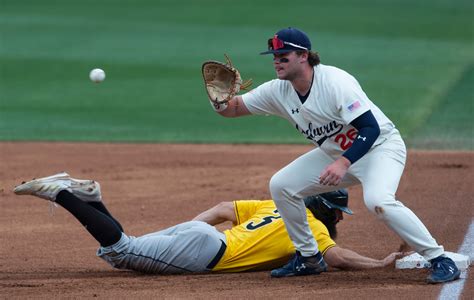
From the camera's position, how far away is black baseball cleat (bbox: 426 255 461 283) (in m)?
6.17

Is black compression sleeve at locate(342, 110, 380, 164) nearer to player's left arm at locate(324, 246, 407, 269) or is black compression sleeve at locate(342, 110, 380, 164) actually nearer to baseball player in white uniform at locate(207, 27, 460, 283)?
baseball player in white uniform at locate(207, 27, 460, 283)

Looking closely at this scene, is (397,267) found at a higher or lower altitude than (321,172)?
lower

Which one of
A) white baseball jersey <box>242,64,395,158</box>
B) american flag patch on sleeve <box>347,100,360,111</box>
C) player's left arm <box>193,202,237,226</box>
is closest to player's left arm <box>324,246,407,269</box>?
white baseball jersey <box>242,64,395,158</box>

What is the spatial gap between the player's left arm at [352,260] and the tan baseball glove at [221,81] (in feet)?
4.39

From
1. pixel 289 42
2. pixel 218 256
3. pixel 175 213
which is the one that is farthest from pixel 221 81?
pixel 175 213

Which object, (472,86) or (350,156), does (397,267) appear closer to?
(350,156)

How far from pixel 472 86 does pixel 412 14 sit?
7.63m

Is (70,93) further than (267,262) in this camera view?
Yes

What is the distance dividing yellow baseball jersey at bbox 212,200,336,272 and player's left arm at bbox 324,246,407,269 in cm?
8

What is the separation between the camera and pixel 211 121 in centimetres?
1382

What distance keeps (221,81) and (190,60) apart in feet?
36.0

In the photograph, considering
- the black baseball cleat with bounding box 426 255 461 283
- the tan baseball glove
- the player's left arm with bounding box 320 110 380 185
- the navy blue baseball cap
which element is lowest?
the black baseball cleat with bounding box 426 255 461 283

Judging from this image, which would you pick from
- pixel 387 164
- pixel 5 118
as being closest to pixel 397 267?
pixel 387 164

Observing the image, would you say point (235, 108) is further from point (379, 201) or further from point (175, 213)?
point (175, 213)
